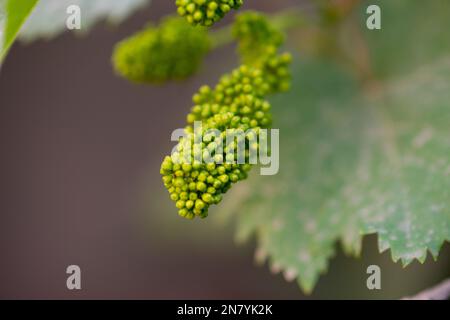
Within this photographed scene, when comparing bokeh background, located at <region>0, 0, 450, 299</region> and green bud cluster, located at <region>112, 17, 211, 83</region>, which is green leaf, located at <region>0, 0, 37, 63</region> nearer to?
green bud cluster, located at <region>112, 17, 211, 83</region>

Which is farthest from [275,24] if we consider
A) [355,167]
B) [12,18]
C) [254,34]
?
[12,18]

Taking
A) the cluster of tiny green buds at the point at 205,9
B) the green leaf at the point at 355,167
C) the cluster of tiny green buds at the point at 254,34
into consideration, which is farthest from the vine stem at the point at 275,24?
the cluster of tiny green buds at the point at 205,9

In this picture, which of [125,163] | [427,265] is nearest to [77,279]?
[125,163]

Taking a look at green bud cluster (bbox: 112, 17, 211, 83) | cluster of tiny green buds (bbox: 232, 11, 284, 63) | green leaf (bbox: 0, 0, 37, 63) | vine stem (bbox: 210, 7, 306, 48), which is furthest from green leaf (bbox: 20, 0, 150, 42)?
green leaf (bbox: 0, 0, 37, 63)

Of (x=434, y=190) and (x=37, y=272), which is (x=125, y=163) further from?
(x=434, y=190)

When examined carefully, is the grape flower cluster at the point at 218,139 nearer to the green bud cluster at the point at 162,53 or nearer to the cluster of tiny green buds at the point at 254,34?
the cluster of tiny green buds at the point at 254,34

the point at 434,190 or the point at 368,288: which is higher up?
the point at 434,190
